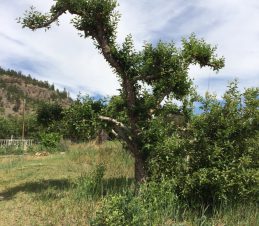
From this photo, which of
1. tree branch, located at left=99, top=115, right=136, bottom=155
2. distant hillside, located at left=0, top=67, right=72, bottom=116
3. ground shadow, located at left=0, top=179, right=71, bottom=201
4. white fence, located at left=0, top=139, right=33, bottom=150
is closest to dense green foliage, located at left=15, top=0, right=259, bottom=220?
tree branch, located at left=99, top=115, right=136, bottom=155

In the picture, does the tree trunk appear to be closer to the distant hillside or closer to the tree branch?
the tree branch

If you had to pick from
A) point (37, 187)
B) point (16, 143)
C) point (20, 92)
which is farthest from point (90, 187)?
point (20, 92)

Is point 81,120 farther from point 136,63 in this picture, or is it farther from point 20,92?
point 20,92

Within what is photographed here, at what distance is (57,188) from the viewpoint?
34.0 feet

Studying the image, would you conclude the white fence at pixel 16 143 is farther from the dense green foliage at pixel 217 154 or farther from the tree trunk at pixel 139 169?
the dense green foliage at pixel 217 154

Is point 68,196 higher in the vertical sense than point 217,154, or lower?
lower

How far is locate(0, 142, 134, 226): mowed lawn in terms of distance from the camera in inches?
293

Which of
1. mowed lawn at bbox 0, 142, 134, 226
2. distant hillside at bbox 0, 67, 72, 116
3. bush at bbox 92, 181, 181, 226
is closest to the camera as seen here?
bush at bbox 92, 181, 181, 226

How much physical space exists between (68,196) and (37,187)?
220cm

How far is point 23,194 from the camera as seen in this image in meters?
9.85

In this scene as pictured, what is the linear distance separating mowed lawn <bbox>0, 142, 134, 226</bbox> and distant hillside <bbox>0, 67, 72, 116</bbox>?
7410 centimetres

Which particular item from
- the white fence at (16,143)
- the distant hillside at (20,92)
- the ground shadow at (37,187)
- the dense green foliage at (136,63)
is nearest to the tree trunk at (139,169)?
the dense green foliage at (136,63)

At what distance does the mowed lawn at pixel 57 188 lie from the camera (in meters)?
7.43

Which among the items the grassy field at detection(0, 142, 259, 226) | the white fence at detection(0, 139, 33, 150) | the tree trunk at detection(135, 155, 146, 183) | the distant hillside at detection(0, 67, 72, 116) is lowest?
the grassy field at detection(0, 142, 259, 226)
